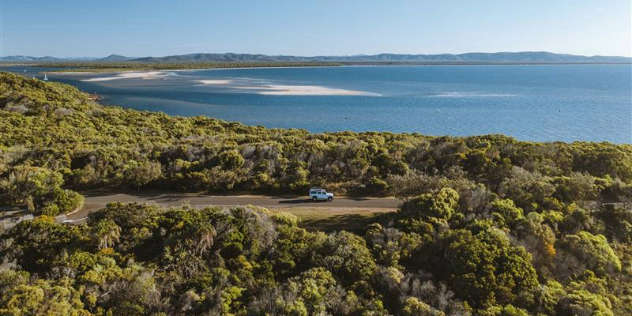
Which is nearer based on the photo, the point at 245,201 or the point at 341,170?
the point at 245,201

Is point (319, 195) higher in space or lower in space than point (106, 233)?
lower

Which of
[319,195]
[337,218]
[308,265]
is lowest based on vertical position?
[308,265]

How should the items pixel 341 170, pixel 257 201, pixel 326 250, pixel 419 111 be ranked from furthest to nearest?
pixel 419 111
pixel 341 170
pixel 257 201
pixel 326 250

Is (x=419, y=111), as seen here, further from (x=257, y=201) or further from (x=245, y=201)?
(x=245, y=201)

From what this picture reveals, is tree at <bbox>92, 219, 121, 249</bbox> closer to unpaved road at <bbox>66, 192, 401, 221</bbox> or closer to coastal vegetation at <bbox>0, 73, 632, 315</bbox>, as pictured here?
coastal vegetation at <bbox>0, 73, 632, 315</bbox>

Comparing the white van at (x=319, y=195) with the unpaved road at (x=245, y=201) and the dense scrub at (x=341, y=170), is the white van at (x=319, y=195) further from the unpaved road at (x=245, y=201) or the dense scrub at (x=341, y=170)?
the dense scrub at (x=341, y=170)

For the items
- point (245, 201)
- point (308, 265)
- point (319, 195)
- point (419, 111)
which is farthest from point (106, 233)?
point (419, 111)

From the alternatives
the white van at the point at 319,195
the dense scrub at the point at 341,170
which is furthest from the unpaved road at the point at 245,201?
the dense scrub at the point at 341,170

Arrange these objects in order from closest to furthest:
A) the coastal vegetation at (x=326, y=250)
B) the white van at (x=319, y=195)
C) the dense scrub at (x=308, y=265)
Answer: the dense scrub at (x=308, y=265) < the coastal vegetation at (x=326, y=250) < the white van at (x=319, y=195)
